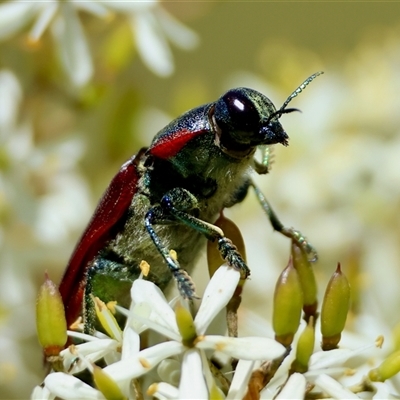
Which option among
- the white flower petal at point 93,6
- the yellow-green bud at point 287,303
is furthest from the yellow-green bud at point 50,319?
the white flower petal at point 93,6

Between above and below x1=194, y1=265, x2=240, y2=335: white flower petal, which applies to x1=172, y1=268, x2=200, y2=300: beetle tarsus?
above

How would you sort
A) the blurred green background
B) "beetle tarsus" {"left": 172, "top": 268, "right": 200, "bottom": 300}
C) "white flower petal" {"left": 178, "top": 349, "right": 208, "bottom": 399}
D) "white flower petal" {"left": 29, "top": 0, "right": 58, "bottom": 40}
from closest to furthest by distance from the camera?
"white flower petal" {"left": 178, "top": 349, "right": 208, "bottom": 399}
"beetle tarsus" {"left": 172, "top": 268, "right": 200, "bottom": 300}
"white flower petal" {"left": 29, "top": 0, "right": 58, "bottom": 40}
the blurred green background

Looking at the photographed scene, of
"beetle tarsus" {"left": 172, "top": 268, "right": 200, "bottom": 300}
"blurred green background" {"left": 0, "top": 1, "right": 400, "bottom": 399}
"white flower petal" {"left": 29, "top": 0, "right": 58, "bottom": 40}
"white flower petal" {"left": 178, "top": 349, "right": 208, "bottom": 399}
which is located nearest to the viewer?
"white flower petal" {"left": 178, "top": 349, "right": 208, "bottom": 399}

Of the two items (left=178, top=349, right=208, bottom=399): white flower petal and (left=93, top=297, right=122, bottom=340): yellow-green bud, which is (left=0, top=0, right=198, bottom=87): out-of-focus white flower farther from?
(left=178, top=349, right=208, bottom=399): white flower petal

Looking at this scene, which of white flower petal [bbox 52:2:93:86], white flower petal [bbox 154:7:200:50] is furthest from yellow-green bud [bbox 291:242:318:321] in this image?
white flower petal [bbox 154:7:200:50]

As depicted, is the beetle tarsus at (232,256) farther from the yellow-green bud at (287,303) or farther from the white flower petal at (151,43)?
the white flower petal at (151,43)

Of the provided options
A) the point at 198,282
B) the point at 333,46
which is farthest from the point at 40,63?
the point at 333,46

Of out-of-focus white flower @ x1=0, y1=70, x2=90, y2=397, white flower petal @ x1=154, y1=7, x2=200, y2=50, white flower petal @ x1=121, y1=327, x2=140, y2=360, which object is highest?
white flower petal @ x1=154, y1=7, x2=200, y2=50
